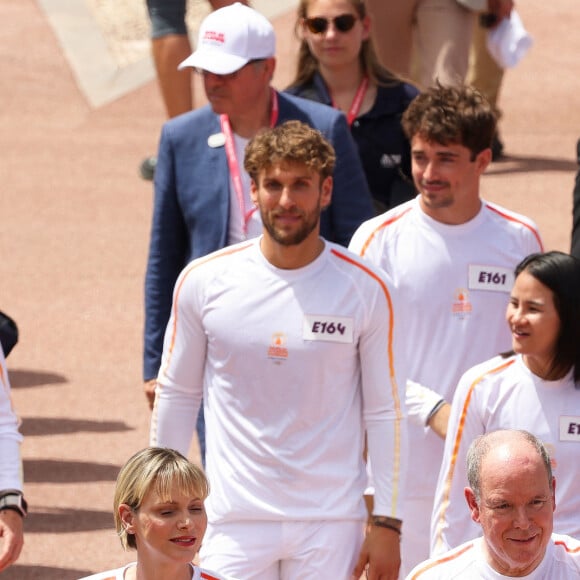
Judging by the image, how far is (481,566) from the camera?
5.20m

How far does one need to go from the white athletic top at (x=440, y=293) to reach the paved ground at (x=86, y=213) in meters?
1.81

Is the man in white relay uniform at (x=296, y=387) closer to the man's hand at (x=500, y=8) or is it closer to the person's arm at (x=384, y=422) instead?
the person's arm at (x=384, y=422)

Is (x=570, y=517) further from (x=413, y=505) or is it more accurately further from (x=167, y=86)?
(x=167, y=86)

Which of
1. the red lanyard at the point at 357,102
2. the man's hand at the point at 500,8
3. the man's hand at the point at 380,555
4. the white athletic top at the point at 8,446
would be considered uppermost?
the red lanyard at the point at 357,102

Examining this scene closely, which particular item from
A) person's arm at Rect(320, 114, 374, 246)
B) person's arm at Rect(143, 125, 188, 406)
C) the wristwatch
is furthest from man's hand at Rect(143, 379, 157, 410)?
the wristwatch

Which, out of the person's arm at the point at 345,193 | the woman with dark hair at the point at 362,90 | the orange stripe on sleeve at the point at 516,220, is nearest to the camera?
the orange stripe on sleeve at the point at 516,220

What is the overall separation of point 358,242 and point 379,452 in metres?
1.00

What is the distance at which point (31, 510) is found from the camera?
343 inches

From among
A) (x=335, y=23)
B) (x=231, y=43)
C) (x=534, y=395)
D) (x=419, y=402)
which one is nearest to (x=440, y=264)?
(x=419, y=402)

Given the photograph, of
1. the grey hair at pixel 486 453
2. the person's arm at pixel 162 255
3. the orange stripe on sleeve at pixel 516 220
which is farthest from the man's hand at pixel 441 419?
the grey hair at pixel 486 453

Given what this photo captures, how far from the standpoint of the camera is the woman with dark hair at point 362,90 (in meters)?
8.08

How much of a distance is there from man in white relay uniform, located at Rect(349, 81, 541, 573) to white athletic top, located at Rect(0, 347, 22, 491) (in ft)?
4.72

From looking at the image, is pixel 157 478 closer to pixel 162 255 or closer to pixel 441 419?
pixel 441 419

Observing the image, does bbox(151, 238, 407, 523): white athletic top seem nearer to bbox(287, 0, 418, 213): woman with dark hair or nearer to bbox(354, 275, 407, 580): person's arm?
bbox(354, 275, 407, 580): person's arm
